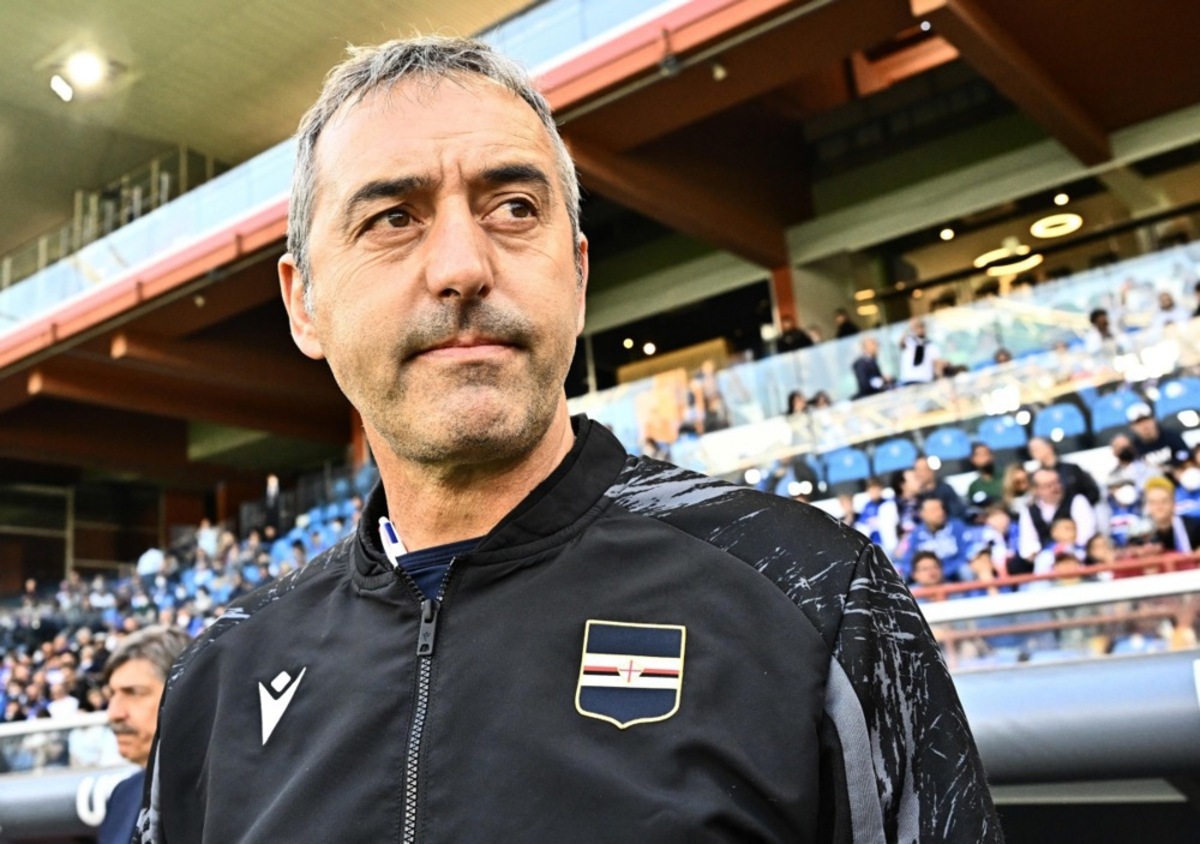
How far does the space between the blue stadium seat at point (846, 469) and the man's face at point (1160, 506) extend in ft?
7.69

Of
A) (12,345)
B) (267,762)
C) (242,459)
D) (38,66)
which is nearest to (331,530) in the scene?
(12,345)

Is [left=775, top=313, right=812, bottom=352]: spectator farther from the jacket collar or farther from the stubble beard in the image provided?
the stubble beard

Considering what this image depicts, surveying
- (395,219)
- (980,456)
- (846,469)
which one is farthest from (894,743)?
(846,469)

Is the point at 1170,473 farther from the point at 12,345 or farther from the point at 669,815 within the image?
the point at 12,345

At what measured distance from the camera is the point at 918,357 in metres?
9.41

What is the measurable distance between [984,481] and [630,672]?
22.7 feet

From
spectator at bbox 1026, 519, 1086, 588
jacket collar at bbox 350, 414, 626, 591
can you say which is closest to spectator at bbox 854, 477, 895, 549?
spectator at bbox 1026, 519, 1086, 588

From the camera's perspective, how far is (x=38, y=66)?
556 inches

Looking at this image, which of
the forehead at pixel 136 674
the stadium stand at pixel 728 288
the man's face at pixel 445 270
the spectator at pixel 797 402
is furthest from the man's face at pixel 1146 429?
the man's face at pixel 445 270

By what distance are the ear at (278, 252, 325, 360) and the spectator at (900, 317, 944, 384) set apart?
823cm

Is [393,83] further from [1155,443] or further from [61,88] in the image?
[61,88]

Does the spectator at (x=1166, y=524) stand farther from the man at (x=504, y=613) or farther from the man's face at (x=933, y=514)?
the man at (x=504, y=613)

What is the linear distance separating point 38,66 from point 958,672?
1474cm

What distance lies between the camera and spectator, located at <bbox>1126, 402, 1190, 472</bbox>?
22.1 feet
